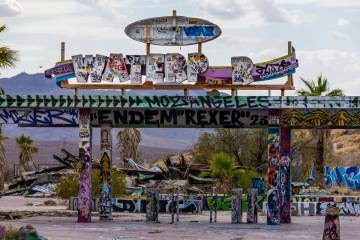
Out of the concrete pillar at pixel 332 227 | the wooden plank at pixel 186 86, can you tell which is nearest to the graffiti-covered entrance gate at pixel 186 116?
the wooden plank at pixel 186 86

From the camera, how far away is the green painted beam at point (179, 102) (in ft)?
108

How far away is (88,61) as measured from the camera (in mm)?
35094

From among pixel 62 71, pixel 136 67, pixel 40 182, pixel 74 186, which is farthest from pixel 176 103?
pixel 40 182

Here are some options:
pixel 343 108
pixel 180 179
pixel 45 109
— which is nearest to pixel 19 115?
pixel 45 109

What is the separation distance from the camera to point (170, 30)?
117 ft

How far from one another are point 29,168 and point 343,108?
5966 centimetres

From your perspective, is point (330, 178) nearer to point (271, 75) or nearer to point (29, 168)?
point (29, 168)

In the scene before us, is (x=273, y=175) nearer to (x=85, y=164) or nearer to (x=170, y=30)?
(x=170, y=30)

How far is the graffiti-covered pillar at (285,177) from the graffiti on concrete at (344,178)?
3645 cm

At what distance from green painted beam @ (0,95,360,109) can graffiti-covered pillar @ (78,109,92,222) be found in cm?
110

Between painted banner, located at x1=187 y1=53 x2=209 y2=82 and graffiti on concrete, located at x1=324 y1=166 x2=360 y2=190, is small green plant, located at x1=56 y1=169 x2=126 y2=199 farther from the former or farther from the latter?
graffiti on concrete, located at x1=324 y1=166 x2=360 y2=190

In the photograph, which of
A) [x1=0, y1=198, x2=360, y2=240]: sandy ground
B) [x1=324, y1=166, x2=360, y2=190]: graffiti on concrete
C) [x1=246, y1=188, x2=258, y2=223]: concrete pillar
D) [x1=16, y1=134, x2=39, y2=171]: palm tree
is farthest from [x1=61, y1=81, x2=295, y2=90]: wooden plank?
[x1=16, y1=134, x2=39, y2=171]: palm tree

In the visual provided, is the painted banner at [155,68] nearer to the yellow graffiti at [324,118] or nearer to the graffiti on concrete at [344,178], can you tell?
the yellow graffiti at [324,118]

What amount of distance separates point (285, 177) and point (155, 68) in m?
6.79
